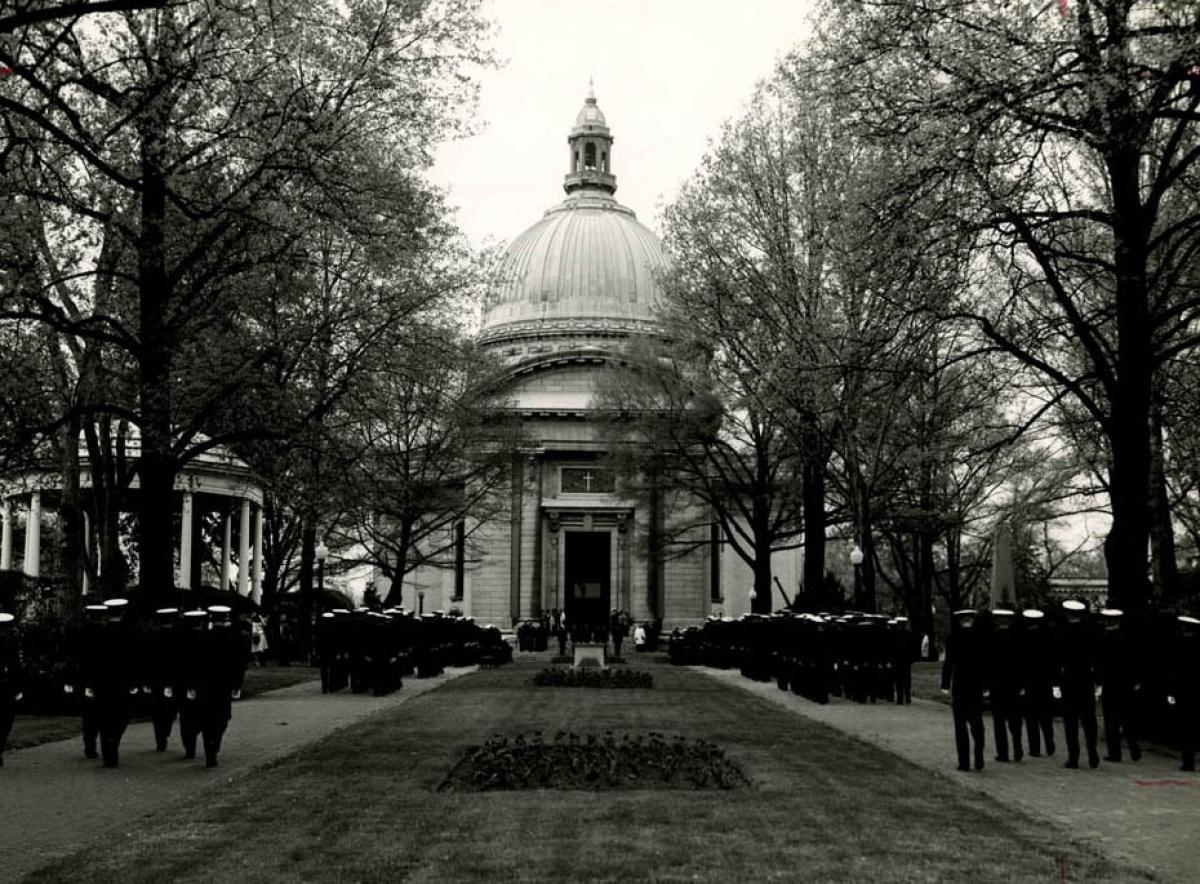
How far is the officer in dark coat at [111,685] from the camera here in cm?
1509

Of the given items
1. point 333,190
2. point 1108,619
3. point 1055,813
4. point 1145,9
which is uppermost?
point 1145,9

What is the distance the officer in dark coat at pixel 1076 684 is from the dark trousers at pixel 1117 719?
453 millimetres

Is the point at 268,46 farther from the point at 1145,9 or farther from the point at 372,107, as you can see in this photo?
the point at 1145,9

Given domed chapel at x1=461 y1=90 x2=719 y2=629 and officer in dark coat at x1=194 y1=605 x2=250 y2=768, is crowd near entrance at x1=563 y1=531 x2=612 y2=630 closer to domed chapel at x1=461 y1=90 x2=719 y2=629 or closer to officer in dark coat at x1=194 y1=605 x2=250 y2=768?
domed chapel at x1=461 y1=90 x2=719 y2=629

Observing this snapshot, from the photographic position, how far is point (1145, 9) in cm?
1778

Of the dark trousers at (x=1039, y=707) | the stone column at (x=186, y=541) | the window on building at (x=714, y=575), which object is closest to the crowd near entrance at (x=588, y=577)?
the window on building at (x=714, y=575)

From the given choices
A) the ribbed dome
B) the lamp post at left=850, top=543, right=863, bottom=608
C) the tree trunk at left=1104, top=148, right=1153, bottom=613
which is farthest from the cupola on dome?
the tree trunk at left=1104, top=148, right=1153, bottom=613

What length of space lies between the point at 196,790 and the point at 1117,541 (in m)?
12.9

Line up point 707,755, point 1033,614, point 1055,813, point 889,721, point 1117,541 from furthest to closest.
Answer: point 889,721, point 1117,541, point 1033,614, point 707,755, point 1055,813

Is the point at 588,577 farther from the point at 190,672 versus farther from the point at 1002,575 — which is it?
the point at 190,672

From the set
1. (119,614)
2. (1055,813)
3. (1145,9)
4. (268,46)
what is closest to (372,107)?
(268,46)

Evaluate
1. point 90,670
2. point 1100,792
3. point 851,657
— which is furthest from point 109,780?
point 851,657

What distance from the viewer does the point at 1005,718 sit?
52.9 feet

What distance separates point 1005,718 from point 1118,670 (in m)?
1.75
